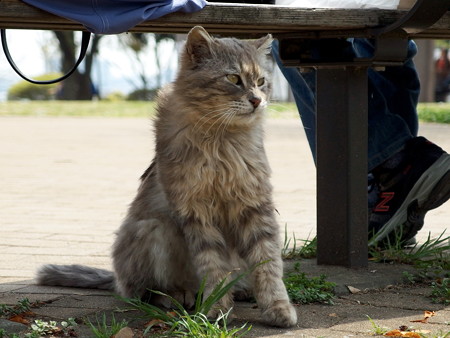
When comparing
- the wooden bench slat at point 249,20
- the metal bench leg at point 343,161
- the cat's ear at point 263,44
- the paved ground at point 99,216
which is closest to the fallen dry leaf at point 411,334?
the paved ground at point 99,216

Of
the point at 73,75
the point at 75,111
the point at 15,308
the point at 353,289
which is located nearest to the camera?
the point at 15,308

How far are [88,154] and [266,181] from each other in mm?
7010

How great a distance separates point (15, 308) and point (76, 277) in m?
0.59

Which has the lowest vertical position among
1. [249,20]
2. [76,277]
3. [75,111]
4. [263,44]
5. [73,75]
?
[73,75]

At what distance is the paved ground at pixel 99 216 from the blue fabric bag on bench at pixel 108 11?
3.87ft

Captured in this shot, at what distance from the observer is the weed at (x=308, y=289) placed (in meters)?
3.59

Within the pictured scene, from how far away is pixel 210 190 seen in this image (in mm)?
3434

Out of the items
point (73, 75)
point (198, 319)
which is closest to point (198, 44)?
point (198, 319)

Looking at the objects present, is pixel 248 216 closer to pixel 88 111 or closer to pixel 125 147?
pixel 125 147

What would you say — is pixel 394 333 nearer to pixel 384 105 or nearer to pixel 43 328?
pixel 43 328

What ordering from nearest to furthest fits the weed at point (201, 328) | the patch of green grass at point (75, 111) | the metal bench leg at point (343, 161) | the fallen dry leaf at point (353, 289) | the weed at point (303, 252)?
the weed at point (201, 328)
the fallen dry leaf at point (353, 289)
the metal bench leg at point (343, 161)
the weed at point (303, 252)
the patch of green grass at point (75, 111)

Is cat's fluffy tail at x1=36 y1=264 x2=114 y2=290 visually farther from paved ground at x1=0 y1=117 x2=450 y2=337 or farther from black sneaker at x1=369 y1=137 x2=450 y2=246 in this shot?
black sneaker at x1=369 y1=137 x2=450 y2=246

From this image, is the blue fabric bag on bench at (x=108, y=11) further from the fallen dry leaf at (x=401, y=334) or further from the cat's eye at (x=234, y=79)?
the fallen dry leaf at (x=401, y=334)

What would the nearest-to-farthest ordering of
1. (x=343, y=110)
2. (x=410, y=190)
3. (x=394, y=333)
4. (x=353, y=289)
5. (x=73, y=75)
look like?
(x=394, y=333) < (x=353, y=289) < (x=343, y=110) < (x=410, y=190) < (x=73, y=75)
